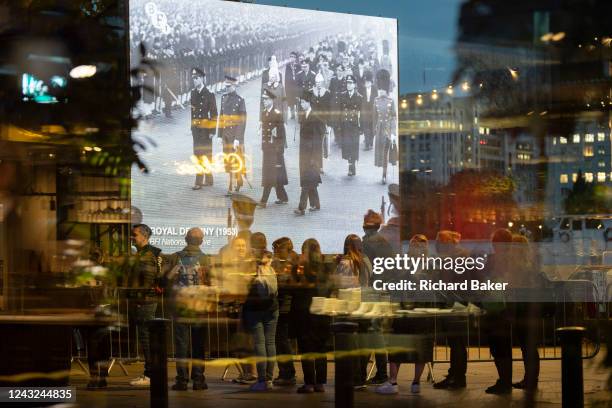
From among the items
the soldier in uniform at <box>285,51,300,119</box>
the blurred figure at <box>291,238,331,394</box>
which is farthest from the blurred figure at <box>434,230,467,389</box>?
the soldier in uniform at <box>285,51,300,119</box>

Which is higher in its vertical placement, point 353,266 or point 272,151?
point 272,151

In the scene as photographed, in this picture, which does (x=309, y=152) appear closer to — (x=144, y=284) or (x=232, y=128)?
(x=232, y=128)

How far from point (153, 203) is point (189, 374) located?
1158 mm

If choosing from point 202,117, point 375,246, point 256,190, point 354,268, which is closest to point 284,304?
point 354,268

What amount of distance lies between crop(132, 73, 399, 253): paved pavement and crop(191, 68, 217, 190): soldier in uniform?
3 centimetres

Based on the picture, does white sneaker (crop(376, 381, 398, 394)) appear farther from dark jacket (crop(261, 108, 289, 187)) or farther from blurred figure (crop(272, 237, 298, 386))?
dark jacket (crop(261, 108, 289, 187))

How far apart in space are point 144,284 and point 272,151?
90cm

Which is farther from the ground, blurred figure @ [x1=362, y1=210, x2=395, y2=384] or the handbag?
the handbag

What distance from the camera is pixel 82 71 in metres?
3.96

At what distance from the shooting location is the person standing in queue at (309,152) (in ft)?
12.5

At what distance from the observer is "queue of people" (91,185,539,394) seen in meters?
3.93

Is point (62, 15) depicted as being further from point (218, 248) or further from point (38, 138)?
point (218, 248)

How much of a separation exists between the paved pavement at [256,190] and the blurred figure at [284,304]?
5.5 inches

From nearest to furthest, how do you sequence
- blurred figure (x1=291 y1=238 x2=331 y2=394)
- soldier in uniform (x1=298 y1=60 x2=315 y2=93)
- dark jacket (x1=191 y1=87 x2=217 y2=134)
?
1. dark jacket (x1=191 y1=87 x2=217 y2=134)
2. soldier in uniform (x1=298 y1=60 x2=315 y2=93)
3. blurred figure (x1=291 y1=238 x2=331 y2=394)
